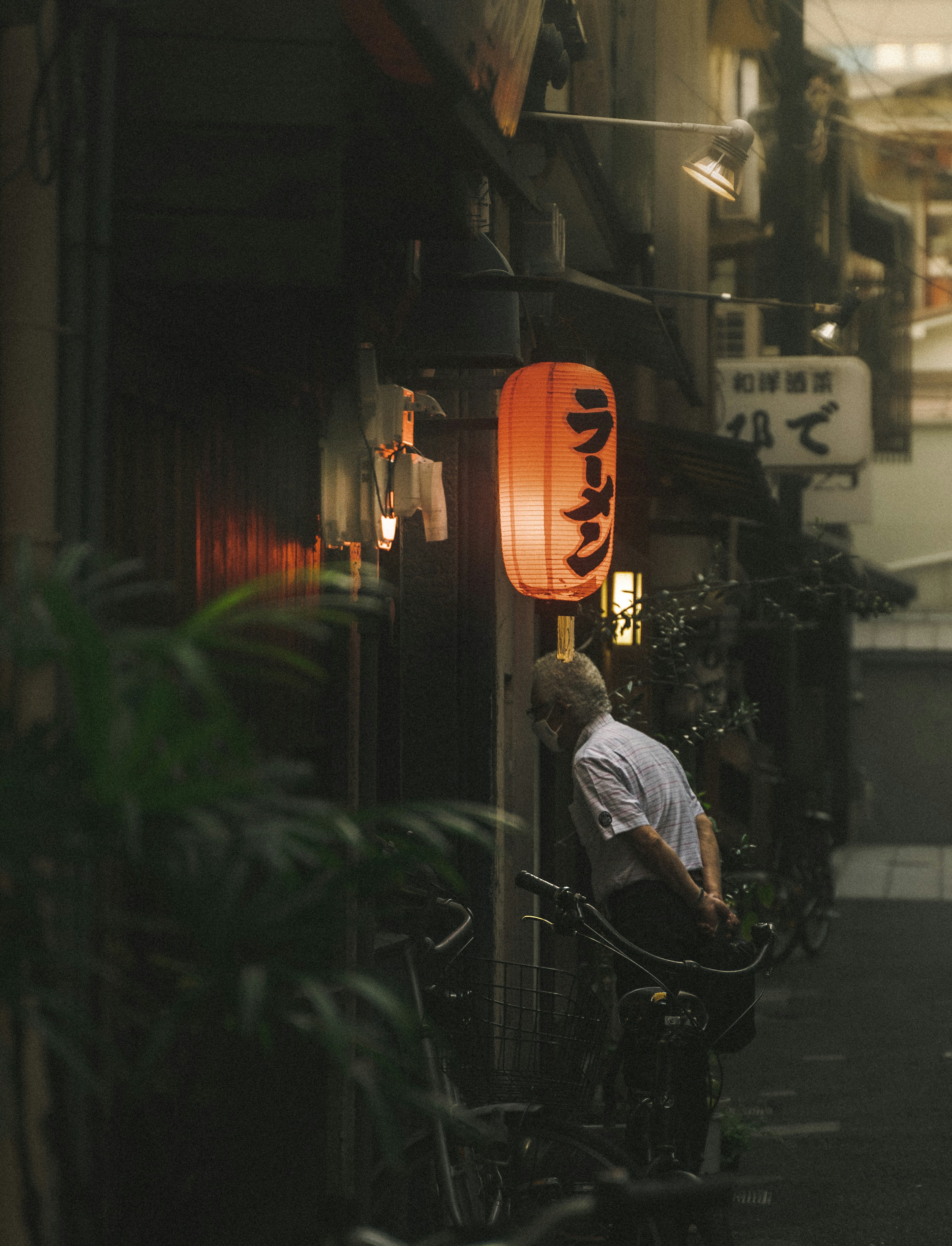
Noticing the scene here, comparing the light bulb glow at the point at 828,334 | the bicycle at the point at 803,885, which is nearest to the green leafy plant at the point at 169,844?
the light bulb glow at the point at 828,334

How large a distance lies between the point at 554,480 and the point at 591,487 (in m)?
0.23

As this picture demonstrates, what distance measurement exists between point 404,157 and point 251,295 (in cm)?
91

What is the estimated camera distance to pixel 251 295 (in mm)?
4520

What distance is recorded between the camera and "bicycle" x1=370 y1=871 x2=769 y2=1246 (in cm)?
458

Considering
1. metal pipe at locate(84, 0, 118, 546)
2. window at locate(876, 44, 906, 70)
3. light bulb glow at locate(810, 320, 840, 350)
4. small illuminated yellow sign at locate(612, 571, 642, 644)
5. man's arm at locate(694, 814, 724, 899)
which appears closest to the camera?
metal pipe at locate(84, 0, 118, 546)

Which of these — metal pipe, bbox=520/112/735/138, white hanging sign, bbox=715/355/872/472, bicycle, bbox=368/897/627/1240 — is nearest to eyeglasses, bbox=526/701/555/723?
bicycle, bbox=368/897/627/1240

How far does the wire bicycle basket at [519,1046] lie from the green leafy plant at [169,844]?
2740 millimetres

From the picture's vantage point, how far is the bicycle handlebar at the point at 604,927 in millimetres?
5660

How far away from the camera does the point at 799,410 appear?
53.7 ft

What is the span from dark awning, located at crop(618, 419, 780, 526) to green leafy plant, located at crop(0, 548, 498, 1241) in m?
9.24

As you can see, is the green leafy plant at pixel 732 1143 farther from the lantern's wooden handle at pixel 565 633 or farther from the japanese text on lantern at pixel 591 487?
the japanese text on lantern at pixel 591 487

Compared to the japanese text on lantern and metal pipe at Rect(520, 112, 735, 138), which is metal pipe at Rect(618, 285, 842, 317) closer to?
metal pipe at Rect(520, 112, 735, 138)

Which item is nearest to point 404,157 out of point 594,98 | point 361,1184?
point 361,1184

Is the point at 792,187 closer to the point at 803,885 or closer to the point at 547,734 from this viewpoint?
the point at 803,885
